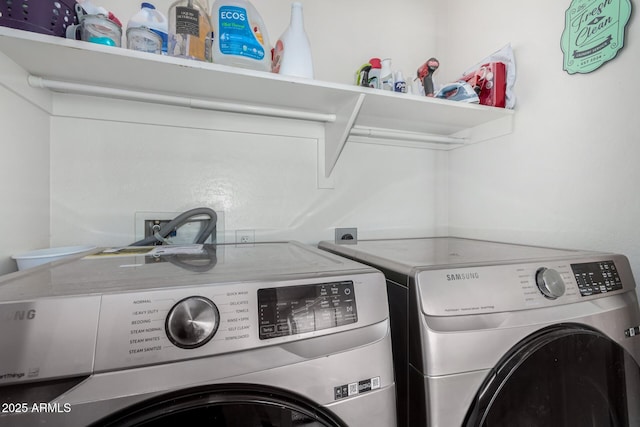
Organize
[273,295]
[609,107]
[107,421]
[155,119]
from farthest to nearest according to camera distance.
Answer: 1. [155,119]
2. [609,107]
3. [273,295]
4. [107,421]

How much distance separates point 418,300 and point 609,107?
994 mm

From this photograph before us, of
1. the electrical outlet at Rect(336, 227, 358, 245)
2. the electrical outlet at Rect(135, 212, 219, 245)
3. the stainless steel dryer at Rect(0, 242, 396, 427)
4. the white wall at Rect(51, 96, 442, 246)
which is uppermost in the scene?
the white wall at Rect(51, 96, 442, 246)

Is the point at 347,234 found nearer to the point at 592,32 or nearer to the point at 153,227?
the point at 153,227

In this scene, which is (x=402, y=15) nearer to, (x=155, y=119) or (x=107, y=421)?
(x=155, y=119)

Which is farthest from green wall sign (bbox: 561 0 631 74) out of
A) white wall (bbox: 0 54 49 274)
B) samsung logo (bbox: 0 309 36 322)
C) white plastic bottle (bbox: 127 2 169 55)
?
white wall (bbox: 0 54 49 274)

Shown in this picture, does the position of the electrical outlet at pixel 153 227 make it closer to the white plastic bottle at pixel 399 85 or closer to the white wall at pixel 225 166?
the white wall at pixel 225 166

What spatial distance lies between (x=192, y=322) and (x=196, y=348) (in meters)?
0.04

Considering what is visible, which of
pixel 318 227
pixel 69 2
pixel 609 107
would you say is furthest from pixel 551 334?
pixel 69 2

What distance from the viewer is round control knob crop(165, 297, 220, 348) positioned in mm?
444

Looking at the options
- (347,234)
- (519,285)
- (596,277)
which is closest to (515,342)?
(519,285)

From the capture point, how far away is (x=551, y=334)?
67cm

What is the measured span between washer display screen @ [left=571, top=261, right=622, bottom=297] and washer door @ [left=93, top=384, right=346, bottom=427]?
74 cm

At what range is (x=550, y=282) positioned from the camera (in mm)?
706

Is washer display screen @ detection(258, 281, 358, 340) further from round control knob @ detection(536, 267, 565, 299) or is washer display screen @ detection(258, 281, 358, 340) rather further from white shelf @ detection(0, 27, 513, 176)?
white shelf @ detection(0, 27, 513, 176)
